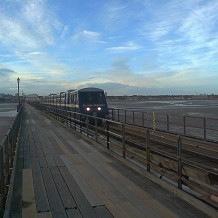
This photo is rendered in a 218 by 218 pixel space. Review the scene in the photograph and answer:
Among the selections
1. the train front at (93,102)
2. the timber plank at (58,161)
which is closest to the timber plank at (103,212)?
the timber plank at (58,161)

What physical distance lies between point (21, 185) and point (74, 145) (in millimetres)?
6102

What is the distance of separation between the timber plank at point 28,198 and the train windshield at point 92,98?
67.3 ft

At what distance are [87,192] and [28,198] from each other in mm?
1076

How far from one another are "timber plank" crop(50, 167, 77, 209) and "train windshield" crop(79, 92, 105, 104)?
66.3ft

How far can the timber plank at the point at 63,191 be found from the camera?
6.09 meters

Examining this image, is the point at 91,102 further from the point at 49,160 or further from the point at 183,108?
the point at 183,108

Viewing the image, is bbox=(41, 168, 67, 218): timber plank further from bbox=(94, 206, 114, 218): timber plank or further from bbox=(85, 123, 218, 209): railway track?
bbox=(85, 123, 218, 209): railway track

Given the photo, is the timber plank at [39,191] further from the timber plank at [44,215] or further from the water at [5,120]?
the water at [5,120]

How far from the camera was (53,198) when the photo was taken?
21.1 feet

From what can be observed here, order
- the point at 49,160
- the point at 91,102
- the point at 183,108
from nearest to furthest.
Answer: the point at 49,160 → the point at 91,102 → the point at 183,108

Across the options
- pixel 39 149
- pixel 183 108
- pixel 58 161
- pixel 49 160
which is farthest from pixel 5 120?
pixel 183 108

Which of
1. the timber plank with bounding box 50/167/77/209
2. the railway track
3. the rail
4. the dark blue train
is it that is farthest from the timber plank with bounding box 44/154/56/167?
the dark blue train

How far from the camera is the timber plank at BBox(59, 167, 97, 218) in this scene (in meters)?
5.69

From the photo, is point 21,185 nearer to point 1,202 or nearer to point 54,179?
point 54,179
